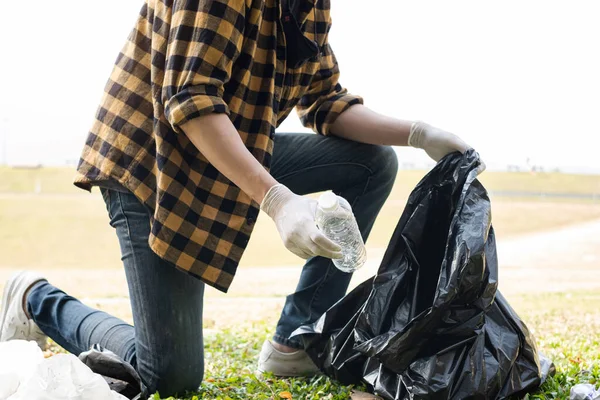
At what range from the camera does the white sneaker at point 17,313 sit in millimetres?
1781

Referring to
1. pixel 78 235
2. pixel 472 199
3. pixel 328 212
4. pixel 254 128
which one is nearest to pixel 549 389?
pixel 472 199

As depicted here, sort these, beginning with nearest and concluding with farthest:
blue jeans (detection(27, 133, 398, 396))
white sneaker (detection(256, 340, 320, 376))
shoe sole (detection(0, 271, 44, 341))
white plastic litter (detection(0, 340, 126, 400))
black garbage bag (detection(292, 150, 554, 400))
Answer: white plastic litter (detection(0, 340, 126, 400))
black garbage bag (detection(292, 150, 554, 400))
blue jeans (detection(27, 133, 398, 396))
white sneaker (detection(256, 340, 320, 376))
shoe sole (detection(0, 271, 44, 341))

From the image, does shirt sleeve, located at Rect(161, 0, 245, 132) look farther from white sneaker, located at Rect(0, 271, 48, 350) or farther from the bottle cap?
white sneaker, located at Rect(0, 271, 48, 350)

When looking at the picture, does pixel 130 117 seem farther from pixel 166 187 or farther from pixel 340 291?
pixel 340 291

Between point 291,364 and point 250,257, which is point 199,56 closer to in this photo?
point 291,364

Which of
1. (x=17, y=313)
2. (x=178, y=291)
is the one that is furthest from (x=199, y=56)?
(x=17, y=313)

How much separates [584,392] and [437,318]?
1.11ft

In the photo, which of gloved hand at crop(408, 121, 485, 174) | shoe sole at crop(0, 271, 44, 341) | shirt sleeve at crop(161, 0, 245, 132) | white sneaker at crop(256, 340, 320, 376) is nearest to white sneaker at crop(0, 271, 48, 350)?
shoe sole at crop(0, 271, 44, 341)

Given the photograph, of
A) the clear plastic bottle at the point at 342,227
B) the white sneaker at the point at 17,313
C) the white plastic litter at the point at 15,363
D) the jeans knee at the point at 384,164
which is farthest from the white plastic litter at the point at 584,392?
the white sneaker at the point at 17,313

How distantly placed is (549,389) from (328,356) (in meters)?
0.49

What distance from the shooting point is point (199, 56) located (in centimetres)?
128

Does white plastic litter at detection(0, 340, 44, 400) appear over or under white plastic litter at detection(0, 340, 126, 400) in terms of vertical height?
under

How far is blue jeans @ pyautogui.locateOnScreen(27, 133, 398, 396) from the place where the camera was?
151 centimetres

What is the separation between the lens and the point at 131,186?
1.45 metres
